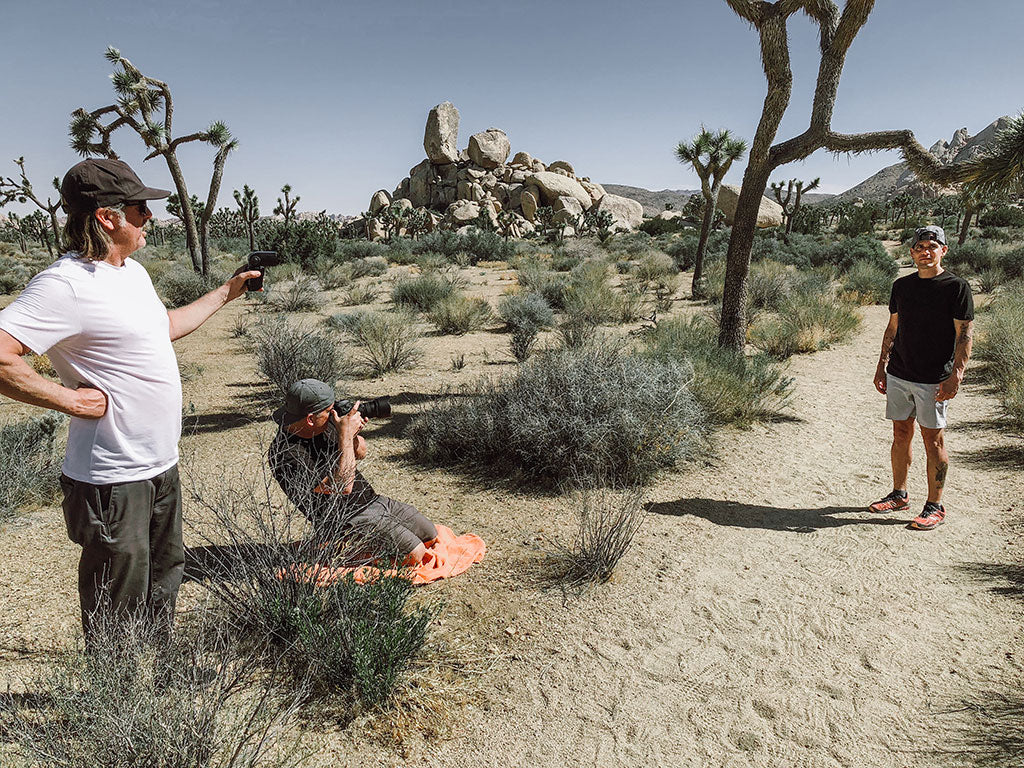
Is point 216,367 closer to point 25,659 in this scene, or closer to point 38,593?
point 38,593

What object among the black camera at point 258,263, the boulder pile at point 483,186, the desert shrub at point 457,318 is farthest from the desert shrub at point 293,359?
the boulder pile at point 483,186

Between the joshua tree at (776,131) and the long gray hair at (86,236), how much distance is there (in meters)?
7.31

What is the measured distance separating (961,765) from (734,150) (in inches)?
724

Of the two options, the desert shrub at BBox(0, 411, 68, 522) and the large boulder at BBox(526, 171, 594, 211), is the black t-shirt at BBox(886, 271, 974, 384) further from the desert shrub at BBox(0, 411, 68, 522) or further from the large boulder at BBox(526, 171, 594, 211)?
the large boulder at BBox(526, 171, 594, 211)

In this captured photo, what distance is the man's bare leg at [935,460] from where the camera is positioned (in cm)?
454

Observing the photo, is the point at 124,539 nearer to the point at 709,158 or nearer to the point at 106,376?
the point at 106,376

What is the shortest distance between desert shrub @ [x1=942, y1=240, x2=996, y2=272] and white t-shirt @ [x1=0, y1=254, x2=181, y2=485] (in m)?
22.5

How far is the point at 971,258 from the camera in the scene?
20656mm

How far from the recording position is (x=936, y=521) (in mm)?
4645

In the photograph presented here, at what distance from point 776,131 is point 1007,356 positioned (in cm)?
408

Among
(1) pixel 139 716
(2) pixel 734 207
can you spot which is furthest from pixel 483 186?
(1) pixel 139 716

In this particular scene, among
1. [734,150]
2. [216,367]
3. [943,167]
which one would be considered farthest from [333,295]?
[943,167]

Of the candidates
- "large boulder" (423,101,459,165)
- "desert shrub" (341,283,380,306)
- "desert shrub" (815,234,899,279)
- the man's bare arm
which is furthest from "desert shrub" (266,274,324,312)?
"large boulder" (423,101,459,165)

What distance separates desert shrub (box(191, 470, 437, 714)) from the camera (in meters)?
2.91
